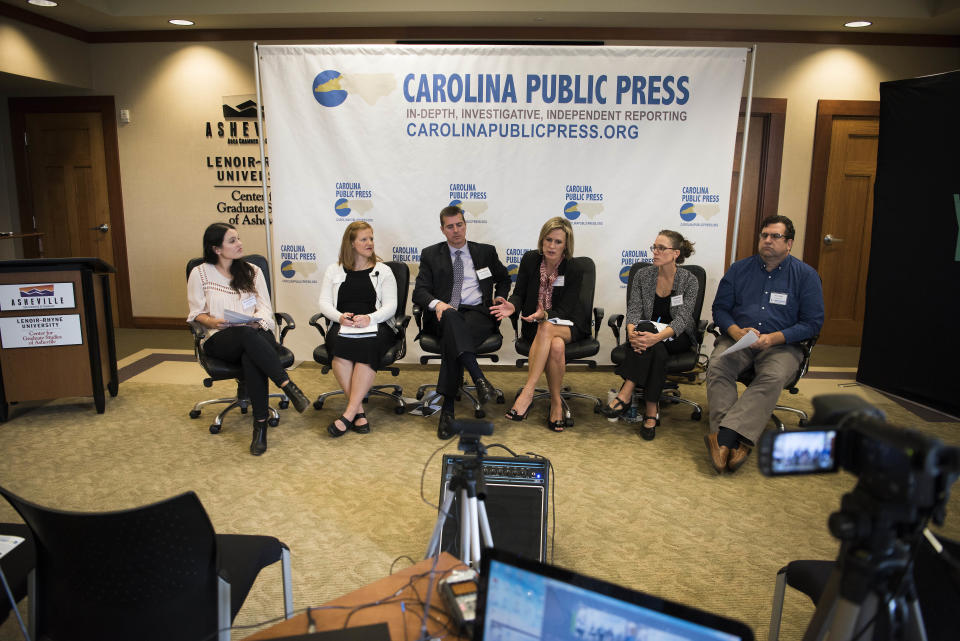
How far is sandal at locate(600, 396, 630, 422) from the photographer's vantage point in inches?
155

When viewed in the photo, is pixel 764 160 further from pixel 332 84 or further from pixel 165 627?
pixel 165 627

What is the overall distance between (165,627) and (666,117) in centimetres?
433

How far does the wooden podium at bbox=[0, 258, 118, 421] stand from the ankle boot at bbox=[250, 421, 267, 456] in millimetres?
1299

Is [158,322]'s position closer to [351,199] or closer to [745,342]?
[351,199]

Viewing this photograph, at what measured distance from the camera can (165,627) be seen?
137 centimetres

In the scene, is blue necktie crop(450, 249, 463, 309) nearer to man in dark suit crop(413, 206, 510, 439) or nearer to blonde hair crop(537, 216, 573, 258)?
man in dark suit crop(413, 206, 510, 439)

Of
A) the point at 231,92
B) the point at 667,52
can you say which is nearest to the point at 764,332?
the point at 667,52

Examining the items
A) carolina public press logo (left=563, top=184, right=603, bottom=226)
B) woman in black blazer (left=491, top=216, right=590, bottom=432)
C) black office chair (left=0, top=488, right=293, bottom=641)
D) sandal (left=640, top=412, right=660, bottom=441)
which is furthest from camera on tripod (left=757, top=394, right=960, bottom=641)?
carolina public press logo (left=563, top=184, right=603, bottom=226)

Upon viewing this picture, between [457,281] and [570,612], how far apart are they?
339 centimetres

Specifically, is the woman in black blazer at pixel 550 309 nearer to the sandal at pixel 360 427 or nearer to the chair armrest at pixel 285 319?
the sandal at pixel 360 427

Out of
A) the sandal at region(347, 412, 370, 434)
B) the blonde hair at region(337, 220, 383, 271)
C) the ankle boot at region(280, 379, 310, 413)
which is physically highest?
the blonde hair at region(337, 220, 383, 271)

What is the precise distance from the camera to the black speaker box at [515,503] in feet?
7.59

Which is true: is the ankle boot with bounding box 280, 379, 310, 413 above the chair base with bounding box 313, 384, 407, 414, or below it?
above

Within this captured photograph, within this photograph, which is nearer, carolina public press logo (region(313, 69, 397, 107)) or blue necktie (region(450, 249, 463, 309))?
blue necktie (region(450, 249, 463, 309))
